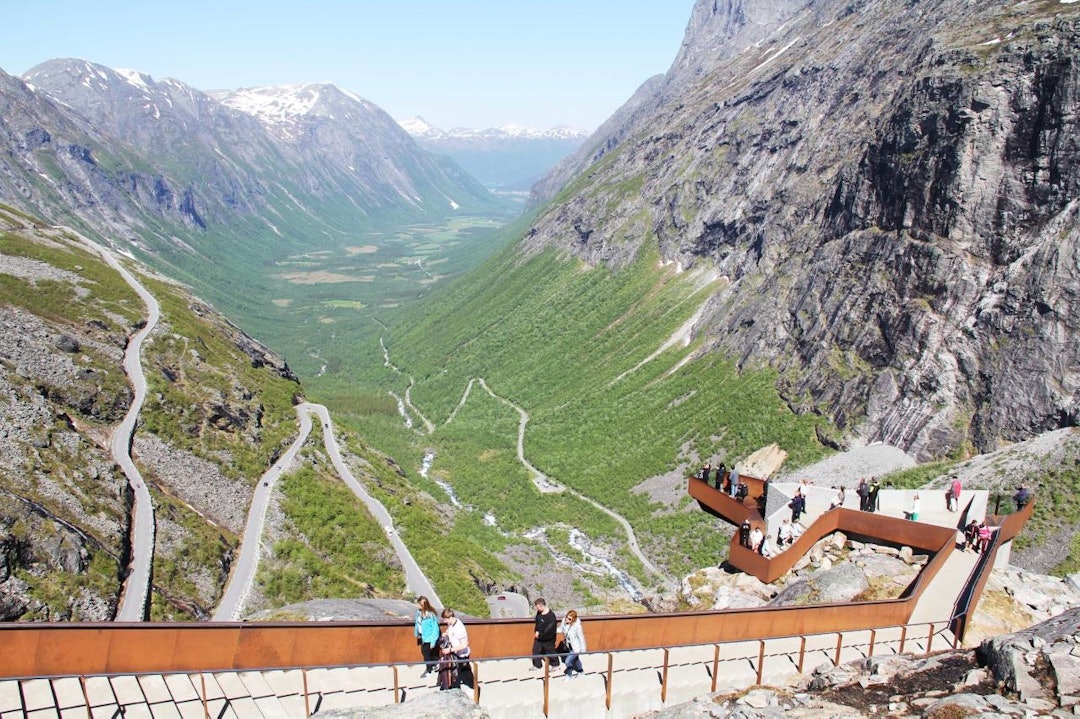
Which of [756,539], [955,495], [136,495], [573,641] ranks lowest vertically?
Result: [136,495]

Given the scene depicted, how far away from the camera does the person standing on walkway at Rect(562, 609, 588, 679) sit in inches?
717

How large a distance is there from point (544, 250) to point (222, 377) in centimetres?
11490

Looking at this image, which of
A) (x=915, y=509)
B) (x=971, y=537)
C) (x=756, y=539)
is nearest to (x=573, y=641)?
(x=756, y=539)

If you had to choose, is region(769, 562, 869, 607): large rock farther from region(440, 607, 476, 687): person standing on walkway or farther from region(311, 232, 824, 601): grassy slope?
region(311, 232, 824, 601): grassy slope

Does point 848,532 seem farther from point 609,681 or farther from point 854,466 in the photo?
point 854,466

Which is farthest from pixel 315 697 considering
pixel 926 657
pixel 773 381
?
pixel 773 381

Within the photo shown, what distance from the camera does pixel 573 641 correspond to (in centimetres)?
1820

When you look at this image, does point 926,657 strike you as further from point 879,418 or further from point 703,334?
point 703,334

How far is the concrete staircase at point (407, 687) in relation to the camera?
51.8ft

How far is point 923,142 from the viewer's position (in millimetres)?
77188

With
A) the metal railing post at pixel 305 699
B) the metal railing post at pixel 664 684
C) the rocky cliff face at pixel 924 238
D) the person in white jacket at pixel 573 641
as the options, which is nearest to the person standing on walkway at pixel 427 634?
the metal railing post at pixel 305 699

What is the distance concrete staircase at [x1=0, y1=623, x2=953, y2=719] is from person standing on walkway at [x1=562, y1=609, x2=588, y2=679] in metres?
0.34

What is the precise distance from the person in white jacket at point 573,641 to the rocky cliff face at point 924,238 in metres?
49.5

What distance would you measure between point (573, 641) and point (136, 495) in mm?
35339
